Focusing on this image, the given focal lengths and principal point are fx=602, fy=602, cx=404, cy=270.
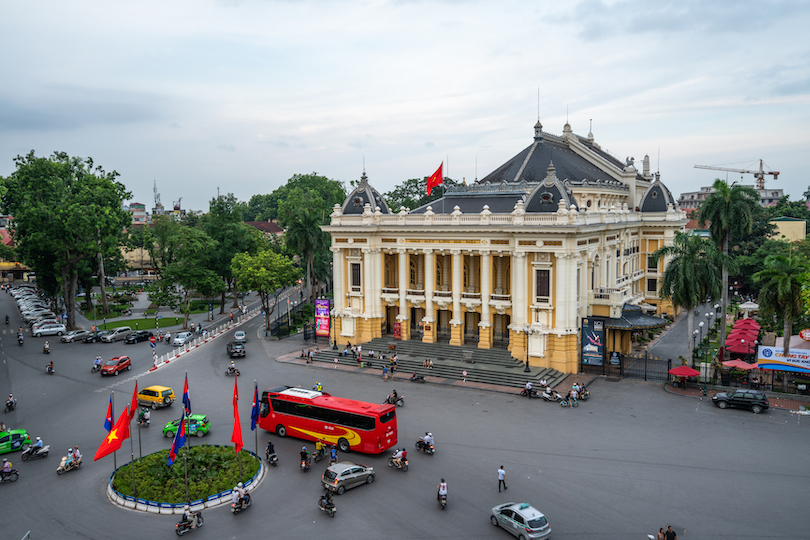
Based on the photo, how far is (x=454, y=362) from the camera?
49.3m

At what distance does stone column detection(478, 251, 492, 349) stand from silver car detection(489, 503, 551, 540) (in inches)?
1061

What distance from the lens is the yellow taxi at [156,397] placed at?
4041 centimetres

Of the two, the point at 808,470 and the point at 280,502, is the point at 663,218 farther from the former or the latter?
the point at 280,502

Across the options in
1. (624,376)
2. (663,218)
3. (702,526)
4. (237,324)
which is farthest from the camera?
(237,324)

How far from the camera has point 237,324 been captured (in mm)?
74375

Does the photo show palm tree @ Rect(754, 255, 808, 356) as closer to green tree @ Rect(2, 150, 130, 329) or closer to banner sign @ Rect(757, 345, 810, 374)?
banner sign @ Rect(757, 345, 810, 374)

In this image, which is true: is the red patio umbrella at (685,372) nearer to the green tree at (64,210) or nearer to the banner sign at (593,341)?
the banner sign at (593,341)

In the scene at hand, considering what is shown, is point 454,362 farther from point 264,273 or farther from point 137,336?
point 137,336

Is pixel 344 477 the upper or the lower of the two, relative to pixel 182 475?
upper

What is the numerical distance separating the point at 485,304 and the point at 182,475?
28957 millimetres

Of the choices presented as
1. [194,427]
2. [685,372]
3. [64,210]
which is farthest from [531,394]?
[64,210]

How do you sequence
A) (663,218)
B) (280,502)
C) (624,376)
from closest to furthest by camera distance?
(280,502) → (624,376) → (663,218)

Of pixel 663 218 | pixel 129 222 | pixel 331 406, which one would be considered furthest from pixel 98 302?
pixel 663 218

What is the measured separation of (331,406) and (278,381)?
15.9m
